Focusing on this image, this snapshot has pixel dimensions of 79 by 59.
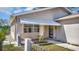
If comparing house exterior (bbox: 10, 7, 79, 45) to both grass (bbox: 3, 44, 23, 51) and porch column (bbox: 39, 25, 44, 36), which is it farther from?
grass (bbox: 3, 44, 23, 51)

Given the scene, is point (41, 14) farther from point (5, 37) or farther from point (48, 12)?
point (5, 37)

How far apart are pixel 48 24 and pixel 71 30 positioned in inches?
24.5

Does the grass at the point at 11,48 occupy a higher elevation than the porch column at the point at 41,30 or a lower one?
lower

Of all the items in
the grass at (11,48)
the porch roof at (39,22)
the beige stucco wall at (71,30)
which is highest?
the porch roof at (39,22)

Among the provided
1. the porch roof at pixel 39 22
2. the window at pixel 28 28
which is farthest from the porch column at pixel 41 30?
the window at pixel 28 28

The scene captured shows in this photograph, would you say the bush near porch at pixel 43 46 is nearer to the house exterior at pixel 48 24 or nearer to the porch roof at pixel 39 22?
the house exterior at pixel 48 24

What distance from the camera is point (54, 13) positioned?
459 cm

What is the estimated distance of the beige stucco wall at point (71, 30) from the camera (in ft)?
14.7

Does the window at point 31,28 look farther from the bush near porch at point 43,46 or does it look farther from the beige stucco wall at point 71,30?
the beige stucco wall at point 71,30

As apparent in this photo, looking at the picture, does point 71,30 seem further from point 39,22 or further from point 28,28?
point 28,28

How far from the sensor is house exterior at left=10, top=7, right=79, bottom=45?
14.6ft

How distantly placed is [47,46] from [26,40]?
1.82ft

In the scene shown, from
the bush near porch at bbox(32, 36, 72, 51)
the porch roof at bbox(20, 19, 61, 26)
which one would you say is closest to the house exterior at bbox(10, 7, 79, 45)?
the porch roof at bbox(20, 19, 61, 26)
